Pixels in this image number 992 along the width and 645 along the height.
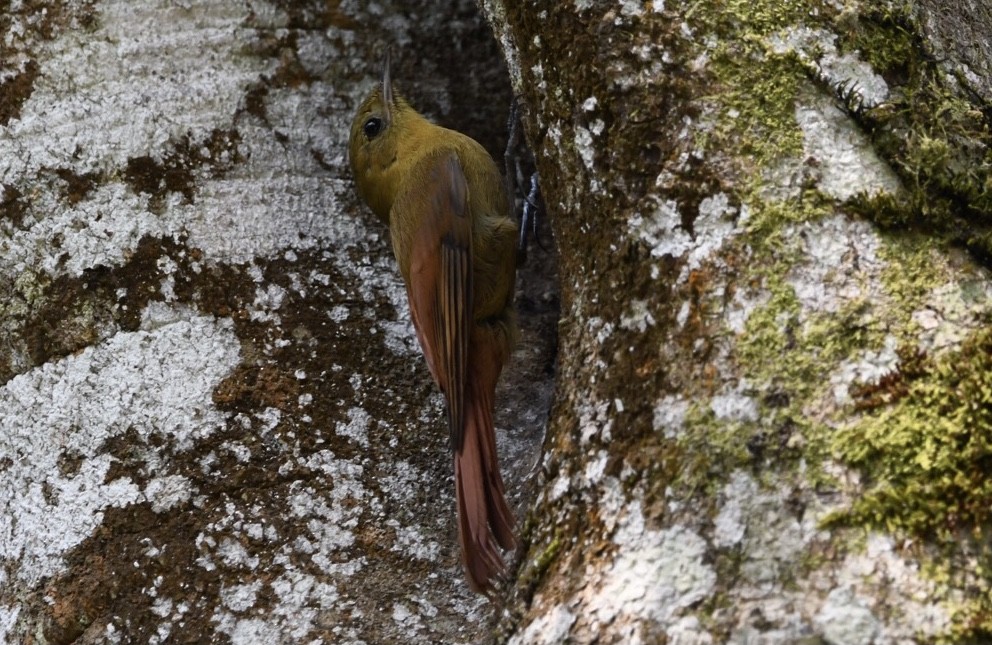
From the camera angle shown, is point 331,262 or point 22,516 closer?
point 22,516

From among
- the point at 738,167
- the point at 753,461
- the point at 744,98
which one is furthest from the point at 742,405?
the point at 744,98

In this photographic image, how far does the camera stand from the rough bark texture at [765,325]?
1620 mm

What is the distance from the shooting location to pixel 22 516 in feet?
7.92

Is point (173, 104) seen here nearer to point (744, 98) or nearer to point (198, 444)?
point (198, 444)

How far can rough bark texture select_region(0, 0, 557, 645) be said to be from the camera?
2318 mm

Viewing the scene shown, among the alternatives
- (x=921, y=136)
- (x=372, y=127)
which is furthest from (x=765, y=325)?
(x=372, y=127)

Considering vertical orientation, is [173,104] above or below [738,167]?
above

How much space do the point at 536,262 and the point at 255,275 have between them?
3.35ft

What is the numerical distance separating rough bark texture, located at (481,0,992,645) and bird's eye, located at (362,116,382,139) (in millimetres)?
956

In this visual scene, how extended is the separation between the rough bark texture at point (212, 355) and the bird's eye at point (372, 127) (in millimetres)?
139

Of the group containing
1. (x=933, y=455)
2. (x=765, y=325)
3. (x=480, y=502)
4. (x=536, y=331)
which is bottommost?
(x=933, y=455)

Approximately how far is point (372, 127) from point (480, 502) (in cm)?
130

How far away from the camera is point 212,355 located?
2.53 m

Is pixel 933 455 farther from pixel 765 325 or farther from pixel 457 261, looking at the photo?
pixel 457 261
